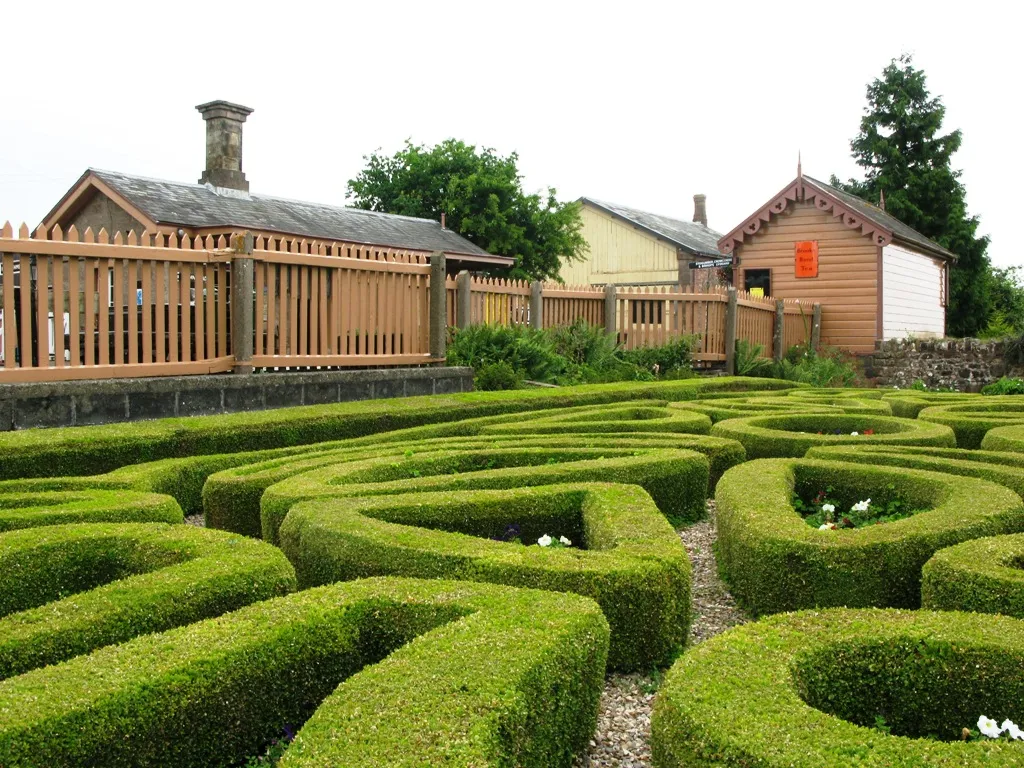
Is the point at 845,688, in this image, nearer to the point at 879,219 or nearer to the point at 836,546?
the point at 836,546

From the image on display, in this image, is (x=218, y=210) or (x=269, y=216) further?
(x=269, y=216)

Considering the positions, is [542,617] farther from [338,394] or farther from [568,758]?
[338,394]

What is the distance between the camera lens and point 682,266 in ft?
110

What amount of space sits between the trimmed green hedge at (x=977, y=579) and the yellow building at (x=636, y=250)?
2835 cm

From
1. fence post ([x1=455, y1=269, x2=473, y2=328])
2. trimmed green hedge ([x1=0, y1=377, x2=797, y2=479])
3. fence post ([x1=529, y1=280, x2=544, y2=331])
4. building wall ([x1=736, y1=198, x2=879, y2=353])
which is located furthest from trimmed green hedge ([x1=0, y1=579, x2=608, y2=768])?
building wall ([x1=736, y1=198, x2=879, y2=353])

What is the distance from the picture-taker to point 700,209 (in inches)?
1722

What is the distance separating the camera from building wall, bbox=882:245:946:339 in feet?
77.3

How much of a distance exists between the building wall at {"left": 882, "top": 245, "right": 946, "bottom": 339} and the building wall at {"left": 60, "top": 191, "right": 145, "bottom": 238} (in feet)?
58.5

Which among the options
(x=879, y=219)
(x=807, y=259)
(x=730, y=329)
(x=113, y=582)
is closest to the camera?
(x=113, y=582)

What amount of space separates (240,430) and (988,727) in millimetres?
6058

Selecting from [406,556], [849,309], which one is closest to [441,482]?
[406,556]

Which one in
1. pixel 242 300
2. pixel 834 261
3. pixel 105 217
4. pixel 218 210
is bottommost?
pixel 242 300

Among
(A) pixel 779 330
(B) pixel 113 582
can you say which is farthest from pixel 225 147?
(B) pixel 113 582

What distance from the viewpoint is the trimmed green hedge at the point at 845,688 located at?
8.02 feet
